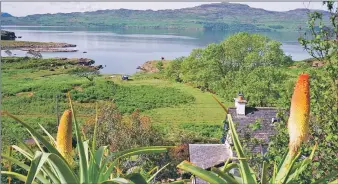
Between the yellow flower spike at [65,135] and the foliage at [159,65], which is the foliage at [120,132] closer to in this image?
the yellow flower spike at [65,135]

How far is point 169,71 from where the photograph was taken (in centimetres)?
5025

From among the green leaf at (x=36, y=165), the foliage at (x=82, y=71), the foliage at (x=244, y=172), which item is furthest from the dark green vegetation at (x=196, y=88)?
the green leaf at (x=36, y=165)

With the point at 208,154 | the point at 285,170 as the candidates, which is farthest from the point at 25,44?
the point at 285,170

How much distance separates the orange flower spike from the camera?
1.66 metres

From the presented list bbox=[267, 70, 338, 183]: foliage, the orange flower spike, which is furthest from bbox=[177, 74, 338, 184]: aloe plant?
bbox=[267, 70, 338, 183]: foliage

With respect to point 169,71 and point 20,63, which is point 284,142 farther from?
point 20,63

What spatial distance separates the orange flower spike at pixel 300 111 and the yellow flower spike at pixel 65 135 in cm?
88

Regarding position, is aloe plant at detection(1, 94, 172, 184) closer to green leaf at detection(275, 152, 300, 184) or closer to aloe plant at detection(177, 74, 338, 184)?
aloe plant at detection(177, 74, 338, 184)

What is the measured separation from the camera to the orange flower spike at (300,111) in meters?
1.66

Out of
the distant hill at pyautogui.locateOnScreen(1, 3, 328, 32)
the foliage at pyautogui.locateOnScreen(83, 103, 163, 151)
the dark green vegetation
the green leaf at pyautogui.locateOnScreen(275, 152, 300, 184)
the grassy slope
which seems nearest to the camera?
the green leaf at pyautogui.locateOnScreen(275, 152, 300, 184)

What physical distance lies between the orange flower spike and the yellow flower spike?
0.88 m

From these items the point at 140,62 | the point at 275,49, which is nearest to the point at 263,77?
the point at 275,49

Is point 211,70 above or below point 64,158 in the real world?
below

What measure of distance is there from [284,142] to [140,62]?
203 feet
